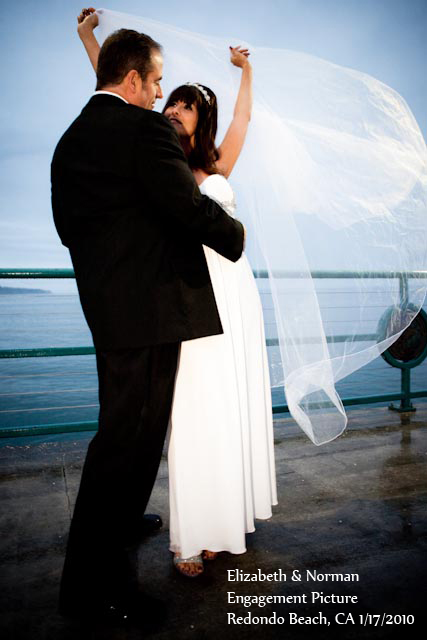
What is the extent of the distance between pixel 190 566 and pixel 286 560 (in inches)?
14.9

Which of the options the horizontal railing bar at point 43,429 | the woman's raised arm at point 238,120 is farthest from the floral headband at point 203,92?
the horizontal railing bar at point 43,429

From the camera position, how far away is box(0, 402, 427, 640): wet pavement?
4.42 feet

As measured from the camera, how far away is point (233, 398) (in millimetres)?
1625

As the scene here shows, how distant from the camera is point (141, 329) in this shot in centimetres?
135

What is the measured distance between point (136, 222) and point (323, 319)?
1.12 m

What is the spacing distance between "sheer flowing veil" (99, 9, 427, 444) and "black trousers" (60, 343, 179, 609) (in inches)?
30.0

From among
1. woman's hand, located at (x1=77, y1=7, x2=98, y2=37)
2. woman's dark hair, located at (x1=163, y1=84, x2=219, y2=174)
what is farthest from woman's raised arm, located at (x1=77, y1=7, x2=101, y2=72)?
woman's dark hair, located at (x1=163, y1=84, x2=219, y2=174)

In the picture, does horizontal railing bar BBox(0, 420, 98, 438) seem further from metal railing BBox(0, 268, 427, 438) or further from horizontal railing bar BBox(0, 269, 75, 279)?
horizontal railing bar BBox(0, 269, 75, 279)

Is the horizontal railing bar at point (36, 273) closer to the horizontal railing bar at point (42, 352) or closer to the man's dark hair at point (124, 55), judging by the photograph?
the horizontal railing bar at point (42, 352)

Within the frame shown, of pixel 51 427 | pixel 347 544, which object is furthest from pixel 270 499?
pixel 51 427

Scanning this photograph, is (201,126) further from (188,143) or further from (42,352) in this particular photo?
(42,352)

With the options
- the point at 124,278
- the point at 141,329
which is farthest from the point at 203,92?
the point at 141,329

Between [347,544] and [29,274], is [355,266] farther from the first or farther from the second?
[29,274]

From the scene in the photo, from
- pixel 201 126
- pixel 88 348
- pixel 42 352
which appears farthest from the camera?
pixel 88 348
